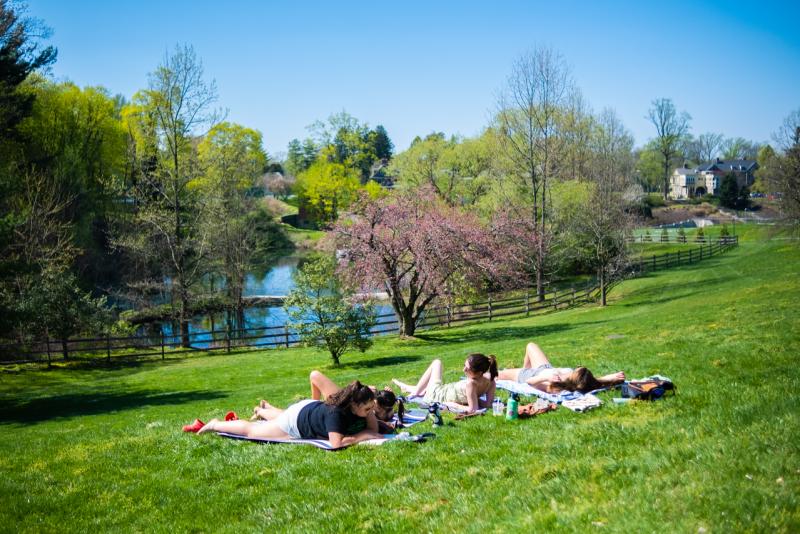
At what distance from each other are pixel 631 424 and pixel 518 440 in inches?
49.7

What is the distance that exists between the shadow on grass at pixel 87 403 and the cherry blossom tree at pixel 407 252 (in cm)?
899

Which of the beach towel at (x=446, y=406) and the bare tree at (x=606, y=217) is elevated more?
the bare tree at (x=606, y=217)

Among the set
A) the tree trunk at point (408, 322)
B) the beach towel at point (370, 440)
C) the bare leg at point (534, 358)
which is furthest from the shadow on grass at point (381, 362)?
the beach towel at point (370, 440)

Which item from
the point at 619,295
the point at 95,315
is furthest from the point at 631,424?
the point at 619,295

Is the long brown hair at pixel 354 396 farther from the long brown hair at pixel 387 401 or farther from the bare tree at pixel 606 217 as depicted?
the bare tree at pixel 606 217

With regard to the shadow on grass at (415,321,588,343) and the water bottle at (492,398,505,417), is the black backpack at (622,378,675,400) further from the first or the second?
the shadow on grass at (415,321,588,343)

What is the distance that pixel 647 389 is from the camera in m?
8.00

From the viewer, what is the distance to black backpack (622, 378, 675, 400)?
26.2 feet

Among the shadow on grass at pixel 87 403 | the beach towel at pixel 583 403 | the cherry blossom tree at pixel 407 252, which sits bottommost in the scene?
the shadow on grass at pixel 87 403

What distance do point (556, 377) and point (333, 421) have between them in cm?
374

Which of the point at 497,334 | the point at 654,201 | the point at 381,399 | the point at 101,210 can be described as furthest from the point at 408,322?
the point at 654,201

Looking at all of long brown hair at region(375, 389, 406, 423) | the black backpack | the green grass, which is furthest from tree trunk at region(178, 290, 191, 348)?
the black backpack

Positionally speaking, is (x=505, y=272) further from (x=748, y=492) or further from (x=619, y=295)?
(x=748, y=492)

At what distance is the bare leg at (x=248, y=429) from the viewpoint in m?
8.29
